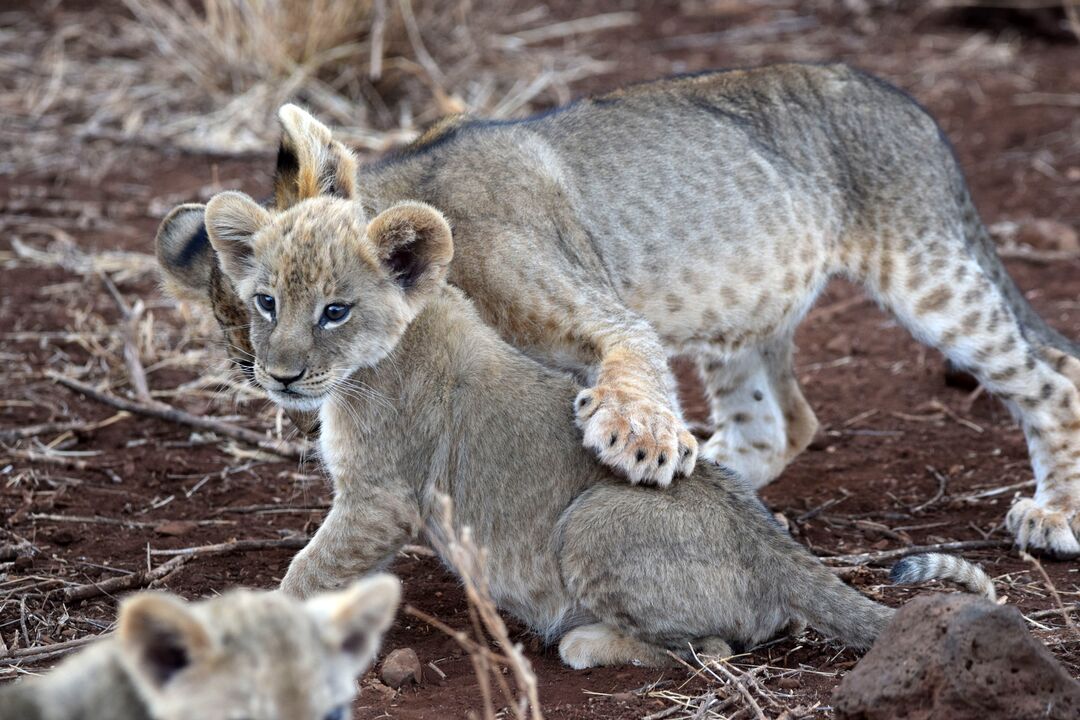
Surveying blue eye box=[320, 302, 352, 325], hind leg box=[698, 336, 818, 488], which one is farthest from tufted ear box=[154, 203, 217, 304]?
hind leg box=[698, 336, 818, 488]

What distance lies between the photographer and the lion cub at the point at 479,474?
433cm

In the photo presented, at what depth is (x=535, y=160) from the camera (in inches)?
217

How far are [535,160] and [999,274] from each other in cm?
239

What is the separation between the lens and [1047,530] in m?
5.45

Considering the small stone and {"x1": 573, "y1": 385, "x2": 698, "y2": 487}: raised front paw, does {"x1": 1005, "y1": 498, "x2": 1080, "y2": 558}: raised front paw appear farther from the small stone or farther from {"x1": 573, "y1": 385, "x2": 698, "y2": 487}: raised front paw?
the small stone

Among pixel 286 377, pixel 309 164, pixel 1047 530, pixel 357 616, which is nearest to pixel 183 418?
pixel 309 164

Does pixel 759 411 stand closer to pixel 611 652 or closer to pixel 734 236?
pixel 734 236

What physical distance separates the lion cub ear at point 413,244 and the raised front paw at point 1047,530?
2.48 m

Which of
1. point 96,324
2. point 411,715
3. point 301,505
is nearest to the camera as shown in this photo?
point 411,715

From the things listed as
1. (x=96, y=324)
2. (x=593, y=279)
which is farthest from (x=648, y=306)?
(x=96, y=324)

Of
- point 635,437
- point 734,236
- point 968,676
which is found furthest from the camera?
point 734,236

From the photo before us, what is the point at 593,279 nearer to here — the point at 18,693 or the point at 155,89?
the point at 18,693

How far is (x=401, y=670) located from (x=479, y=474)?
26.3 inches

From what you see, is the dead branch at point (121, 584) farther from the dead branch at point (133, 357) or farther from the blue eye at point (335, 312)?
the dead branch at point (133, 357)
